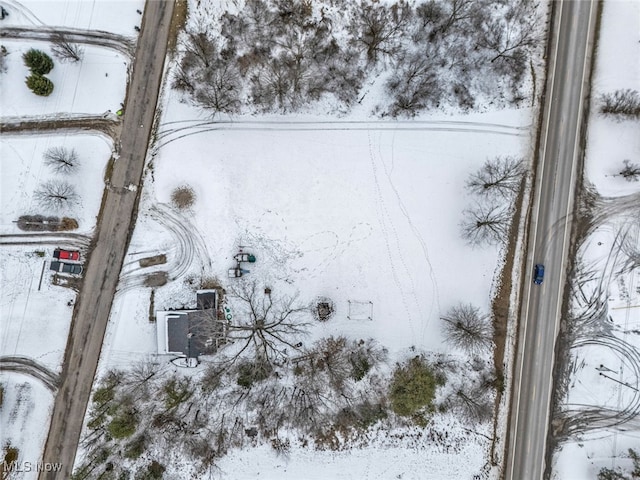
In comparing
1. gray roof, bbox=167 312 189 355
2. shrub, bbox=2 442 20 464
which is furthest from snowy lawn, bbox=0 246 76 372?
gray roof, bbox=167 312 189 355

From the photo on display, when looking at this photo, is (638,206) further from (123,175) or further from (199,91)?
(123,175)

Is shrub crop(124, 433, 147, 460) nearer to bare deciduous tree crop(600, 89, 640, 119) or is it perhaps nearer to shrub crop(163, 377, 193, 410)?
shrub crop(163, 377, 193, 410)

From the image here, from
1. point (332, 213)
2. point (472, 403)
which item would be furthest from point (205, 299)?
point (472, 403)

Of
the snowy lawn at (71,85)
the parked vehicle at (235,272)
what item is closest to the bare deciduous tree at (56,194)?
the snowy lawn at (71,85)

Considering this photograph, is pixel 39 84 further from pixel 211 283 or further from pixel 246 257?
pixel 246 257

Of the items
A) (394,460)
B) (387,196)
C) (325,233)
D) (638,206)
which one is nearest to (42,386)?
(325,233)

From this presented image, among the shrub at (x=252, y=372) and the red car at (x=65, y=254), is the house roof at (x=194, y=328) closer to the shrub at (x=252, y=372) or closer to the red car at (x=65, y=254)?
the shrub at (x=252, y=372)
